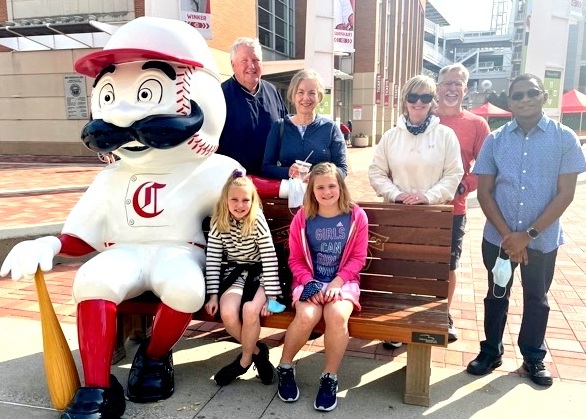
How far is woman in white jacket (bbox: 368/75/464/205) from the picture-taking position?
3023 mm

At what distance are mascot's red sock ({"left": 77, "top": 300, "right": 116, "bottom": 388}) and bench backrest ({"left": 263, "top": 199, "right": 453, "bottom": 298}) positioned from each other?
1451 mm

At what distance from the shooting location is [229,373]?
9.55ft

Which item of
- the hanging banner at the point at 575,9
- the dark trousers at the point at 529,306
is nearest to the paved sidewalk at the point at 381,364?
the dark trousers at the point at 529,306

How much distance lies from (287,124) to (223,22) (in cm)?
1256

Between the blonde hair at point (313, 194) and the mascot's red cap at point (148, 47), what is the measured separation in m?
0.90

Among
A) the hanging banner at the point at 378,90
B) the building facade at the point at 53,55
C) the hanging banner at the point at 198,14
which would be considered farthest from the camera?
the hanging banner at the point at 378,90

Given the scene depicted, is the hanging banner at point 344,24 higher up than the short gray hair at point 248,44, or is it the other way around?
the hanging banner at point 344,24

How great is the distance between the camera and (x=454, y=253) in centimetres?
341

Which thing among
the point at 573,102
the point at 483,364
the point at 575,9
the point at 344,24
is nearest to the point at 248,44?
the point at 483,364

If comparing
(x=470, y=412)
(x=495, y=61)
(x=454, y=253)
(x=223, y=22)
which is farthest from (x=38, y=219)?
(x=495, y=61)

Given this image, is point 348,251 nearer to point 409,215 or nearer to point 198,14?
point 409,215

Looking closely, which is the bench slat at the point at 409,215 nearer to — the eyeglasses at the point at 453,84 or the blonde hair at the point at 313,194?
the blonde hair at the point at 313,194

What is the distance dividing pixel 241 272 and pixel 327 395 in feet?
2.66

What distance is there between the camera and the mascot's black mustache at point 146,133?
2.73 meters
